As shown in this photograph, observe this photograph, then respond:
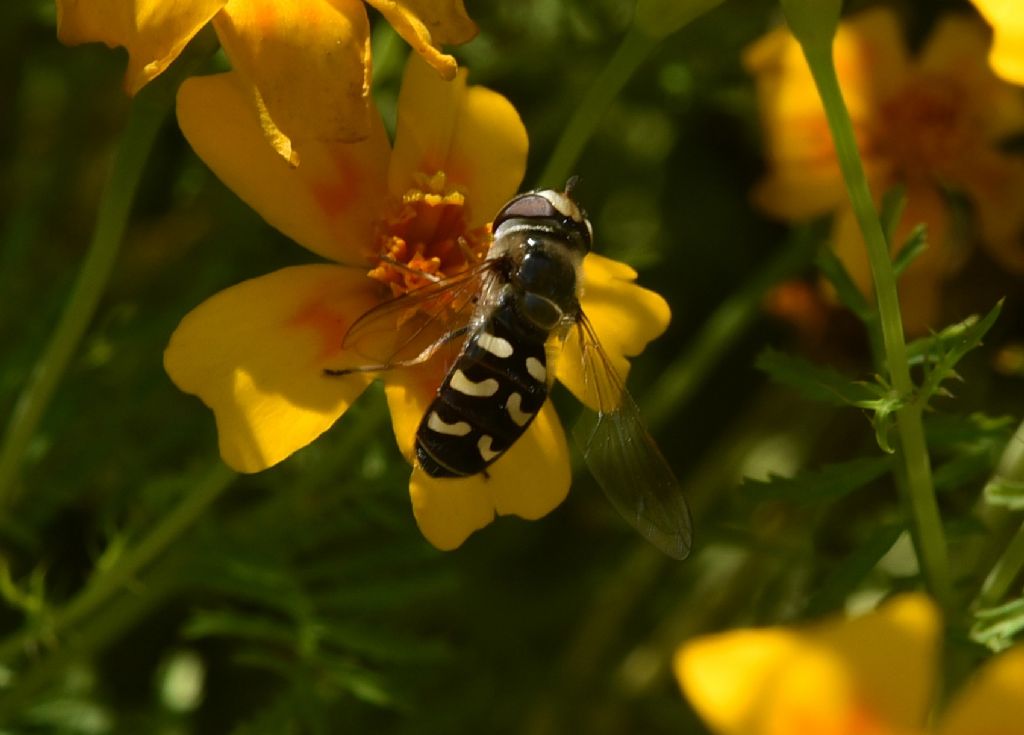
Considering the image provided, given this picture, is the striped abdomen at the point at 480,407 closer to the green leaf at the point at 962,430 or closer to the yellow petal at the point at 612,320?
the yellow petal at the point at 612,320

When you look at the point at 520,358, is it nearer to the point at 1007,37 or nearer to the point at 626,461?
the point at 626,461

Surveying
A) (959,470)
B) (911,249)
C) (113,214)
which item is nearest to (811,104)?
(911,249)

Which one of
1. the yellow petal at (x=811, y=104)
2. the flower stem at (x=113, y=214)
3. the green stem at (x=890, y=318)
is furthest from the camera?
the yellow petal at (x=811, y=104)

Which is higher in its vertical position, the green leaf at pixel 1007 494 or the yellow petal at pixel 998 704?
the yellow petal at pixel 998 704

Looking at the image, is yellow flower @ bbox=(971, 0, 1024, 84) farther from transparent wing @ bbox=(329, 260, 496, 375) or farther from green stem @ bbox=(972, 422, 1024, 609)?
transparent wing @ bbox=(329, 260, 496, 375)

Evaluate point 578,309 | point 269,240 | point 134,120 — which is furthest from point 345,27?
point 269,240

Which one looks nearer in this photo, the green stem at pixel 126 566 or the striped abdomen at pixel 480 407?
the striped abdomen at pixel 480 407

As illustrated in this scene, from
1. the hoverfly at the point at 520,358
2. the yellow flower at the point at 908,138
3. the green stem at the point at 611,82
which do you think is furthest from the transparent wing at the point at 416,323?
the yellow flower at the point at 908,138

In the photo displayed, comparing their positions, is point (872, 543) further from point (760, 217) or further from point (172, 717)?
point (760, 217)
